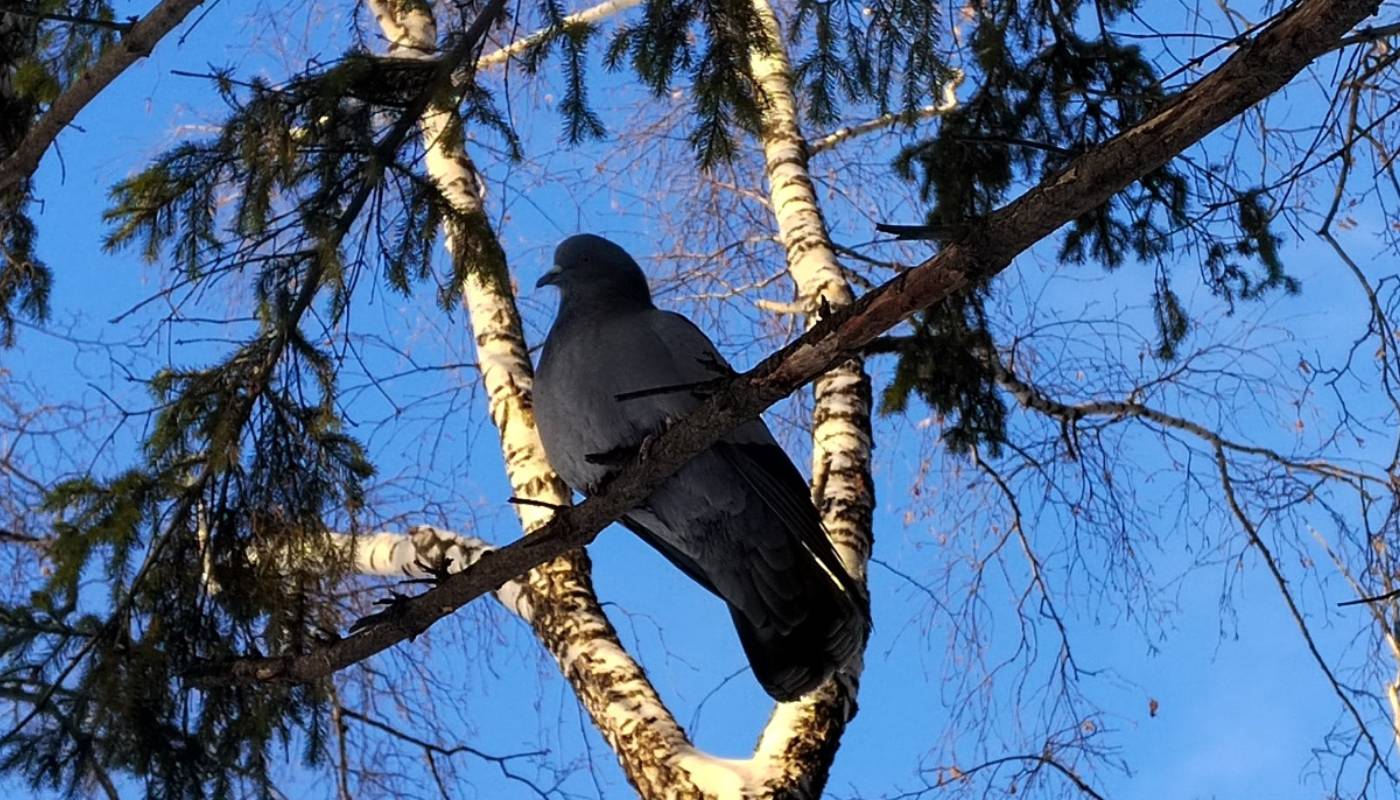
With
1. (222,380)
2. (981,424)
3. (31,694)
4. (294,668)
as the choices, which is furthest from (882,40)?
(31,694)

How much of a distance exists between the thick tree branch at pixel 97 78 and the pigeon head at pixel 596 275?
46.5 inches

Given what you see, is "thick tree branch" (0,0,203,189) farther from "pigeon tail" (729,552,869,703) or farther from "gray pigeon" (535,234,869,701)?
"pigeon tail" (729,552,869,703)

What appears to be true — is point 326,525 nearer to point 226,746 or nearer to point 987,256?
point 226,746

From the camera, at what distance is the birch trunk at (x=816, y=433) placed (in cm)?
430

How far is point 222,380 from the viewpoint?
12.6ft

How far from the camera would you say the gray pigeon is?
3393 mm

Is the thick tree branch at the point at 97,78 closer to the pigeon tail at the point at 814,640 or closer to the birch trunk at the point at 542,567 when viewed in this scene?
the birch trunk at the point at 542,567

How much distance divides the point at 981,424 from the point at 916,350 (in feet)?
1.61

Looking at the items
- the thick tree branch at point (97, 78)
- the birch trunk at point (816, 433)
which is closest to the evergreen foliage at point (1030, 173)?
the birch trunk at point (816, 433)

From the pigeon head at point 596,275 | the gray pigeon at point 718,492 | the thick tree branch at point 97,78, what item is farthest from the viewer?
the pigeon head at point 596,275

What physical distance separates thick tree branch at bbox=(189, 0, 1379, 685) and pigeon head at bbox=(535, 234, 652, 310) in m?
0.81

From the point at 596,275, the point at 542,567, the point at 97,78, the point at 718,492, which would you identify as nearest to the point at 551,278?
the point at 596,275

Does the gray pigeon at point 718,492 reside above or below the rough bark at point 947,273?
above

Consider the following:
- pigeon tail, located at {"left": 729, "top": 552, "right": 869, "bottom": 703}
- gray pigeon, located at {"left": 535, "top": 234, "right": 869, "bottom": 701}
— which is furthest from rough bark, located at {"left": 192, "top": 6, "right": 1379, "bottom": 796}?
pigeon tail, located at {"left": 729, "top": 552, "right": 869, "bottom": 703}
